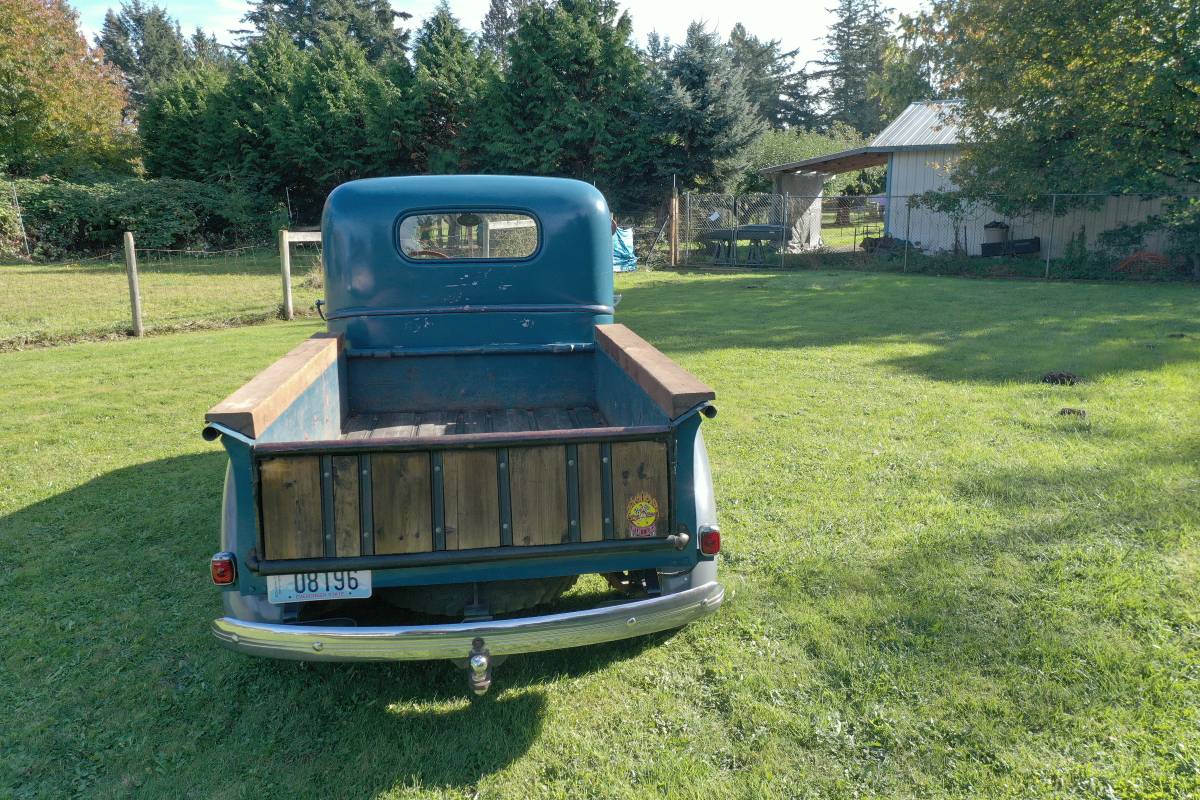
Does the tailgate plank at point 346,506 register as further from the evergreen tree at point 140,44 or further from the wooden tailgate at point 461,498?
the evergreen tree at point 140,44

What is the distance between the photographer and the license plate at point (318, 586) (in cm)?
273

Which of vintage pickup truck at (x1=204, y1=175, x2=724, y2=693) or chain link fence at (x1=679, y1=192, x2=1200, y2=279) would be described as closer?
vintage pickup truck at (x1=204, y1=175, x2=724, y2=693)

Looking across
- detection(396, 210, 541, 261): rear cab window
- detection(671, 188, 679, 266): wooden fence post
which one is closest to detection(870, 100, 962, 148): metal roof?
detection(671, 188, 679, 266): wooden fence post

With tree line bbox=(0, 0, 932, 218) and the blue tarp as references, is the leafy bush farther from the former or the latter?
the blue tarp

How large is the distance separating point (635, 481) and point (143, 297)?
49.8ft

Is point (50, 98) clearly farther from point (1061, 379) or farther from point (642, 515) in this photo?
point (642, 515)

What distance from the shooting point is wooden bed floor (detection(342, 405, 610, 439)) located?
437 centimetres

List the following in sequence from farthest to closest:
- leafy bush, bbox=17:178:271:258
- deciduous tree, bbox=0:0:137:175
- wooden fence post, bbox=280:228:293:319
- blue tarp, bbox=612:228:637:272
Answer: deciduous tree, bbox=0:0:137:175, leafy bush, bbox=17:178:271:258, blue tarp, bbox=612:228:637:272, wooden fence post, bbox=280:228:293:319

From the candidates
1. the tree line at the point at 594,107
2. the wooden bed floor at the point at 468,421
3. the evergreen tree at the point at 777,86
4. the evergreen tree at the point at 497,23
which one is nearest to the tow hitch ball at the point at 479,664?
the wooden bed floor at the point at 468,421

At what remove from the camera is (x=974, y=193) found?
19.5 metres

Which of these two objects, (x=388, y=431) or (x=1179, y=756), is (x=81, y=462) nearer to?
(x=388, y=431)

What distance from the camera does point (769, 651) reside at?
136 inches

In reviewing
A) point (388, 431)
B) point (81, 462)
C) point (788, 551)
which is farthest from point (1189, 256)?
point (81, 462)

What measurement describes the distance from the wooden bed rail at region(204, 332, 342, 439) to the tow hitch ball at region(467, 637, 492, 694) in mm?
965
